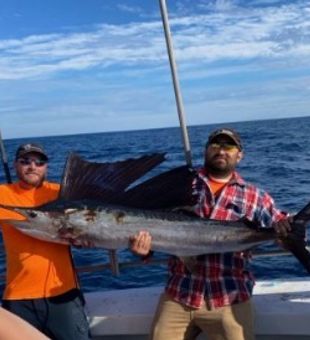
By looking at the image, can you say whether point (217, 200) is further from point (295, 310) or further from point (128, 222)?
point (295, 310)

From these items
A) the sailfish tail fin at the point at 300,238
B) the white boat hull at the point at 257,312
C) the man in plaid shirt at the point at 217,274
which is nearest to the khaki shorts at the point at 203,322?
the man in plaid shirt at the point at 217,274

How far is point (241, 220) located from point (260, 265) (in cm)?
266

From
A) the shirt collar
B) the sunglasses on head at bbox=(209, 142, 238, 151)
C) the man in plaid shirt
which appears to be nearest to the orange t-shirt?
the man in plaid shirt

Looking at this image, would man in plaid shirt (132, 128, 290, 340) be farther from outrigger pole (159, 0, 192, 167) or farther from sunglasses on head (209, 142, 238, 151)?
outrigger pole (159, 0, 192, 167)

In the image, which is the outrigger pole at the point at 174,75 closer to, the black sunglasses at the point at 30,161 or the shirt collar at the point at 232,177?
the shirt collar at the point at 232,177

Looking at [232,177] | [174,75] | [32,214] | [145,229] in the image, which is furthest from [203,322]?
[174,75]

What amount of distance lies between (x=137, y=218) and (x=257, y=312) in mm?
696

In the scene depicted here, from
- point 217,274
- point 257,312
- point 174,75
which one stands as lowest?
point 257,312

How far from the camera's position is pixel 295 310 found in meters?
2.52

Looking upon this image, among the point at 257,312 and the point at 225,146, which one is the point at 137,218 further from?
the point at 257,312

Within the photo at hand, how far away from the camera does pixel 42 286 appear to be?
2.41 metres

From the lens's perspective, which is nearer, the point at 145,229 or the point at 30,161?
the point at 145,229

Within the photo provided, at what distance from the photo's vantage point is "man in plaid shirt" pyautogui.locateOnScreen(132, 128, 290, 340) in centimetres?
235

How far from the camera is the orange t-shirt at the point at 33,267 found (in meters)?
2.40
